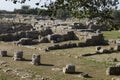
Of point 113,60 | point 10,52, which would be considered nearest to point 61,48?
point 10,52

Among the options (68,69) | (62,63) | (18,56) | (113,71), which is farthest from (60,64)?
(113,71)

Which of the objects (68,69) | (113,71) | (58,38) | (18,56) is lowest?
(113,71)

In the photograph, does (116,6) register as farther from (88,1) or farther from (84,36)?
(84,36)

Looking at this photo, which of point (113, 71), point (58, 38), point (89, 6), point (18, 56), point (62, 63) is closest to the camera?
point (89, 6)

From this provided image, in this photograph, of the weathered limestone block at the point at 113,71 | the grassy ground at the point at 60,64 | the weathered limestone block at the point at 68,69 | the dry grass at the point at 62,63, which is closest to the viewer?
the grassy ground at the point at 60,64

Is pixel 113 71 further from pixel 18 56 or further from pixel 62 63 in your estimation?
→ pixel 18 56

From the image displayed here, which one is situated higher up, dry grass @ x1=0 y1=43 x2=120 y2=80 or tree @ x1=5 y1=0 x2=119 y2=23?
tree @ x1=5 y1=0 x2=119 y2=23

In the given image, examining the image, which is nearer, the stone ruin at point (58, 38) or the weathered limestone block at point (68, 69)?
the weathered limestone block at point (68, 69)

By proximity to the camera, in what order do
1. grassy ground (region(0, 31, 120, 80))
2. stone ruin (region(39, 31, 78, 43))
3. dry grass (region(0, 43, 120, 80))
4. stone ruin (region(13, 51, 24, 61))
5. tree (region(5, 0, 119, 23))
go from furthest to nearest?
stone ruin (region(39, 31, 78, 43)) < stone ruin (region(13, 51, 24, 61)) < dry grass (region(0, 43, 120, 80)) < grassy ground (region(0, 31, 120, 80)) < tree (region(5, 0, 119, 23))

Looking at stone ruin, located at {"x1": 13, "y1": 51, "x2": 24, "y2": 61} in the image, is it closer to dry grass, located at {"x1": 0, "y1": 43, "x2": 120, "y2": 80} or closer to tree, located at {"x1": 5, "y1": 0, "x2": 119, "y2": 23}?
dry grass, located at {"x1": 0, "y1": 43, "x2": 120, "y2": 80}

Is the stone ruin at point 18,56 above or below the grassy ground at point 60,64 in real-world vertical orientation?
above

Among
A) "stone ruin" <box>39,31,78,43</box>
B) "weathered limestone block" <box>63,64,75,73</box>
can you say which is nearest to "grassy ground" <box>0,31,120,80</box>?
"weathered limestone block" <box>63,64,75,73</box>

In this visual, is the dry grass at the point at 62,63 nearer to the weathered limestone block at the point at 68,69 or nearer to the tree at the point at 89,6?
the weathered limestone block at the point at 68,69

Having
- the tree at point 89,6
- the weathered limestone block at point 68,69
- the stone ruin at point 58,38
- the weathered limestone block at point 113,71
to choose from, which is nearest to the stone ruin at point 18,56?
the weathered limestone block at point 68,69
